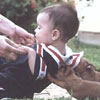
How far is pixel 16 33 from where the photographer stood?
401 cm

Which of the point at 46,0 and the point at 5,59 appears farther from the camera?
the point at 46,0

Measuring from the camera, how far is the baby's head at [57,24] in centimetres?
335

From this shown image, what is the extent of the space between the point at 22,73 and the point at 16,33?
696 millimetres

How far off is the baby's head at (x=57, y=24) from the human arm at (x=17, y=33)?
0.45 m

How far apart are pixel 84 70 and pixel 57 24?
0.56 meters

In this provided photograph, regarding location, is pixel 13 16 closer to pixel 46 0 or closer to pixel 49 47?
pixel 46 0

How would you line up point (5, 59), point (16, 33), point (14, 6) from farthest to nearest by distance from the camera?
point (14, 6) → point (16, 33) → point (5, 59)

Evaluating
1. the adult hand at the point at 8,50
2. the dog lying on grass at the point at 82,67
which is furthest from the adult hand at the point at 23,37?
the dog lying on grass at the point at 82,67

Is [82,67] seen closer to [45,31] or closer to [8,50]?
[45,31]

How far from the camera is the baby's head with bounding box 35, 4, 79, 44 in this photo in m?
3.35

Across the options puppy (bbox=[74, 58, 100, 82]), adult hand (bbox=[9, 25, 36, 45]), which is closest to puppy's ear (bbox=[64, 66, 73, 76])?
puppy (bbox=[74, 58, 100, 82])

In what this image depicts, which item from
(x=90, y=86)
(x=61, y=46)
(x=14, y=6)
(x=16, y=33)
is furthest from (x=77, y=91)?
(x=14, y=6)

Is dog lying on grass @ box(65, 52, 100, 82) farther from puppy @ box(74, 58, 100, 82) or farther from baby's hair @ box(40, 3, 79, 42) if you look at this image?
baby's hair @ box(40, 3, 79, 42)

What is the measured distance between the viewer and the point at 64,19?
3355 millimetres
